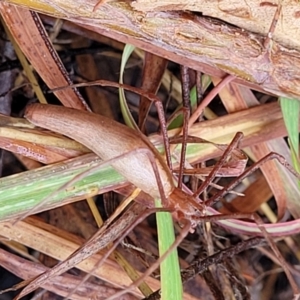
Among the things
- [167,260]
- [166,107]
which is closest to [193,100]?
[166,107]

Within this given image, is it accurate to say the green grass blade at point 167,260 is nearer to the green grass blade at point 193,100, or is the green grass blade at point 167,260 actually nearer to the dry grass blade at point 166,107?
the dry grass blade at point 166,107

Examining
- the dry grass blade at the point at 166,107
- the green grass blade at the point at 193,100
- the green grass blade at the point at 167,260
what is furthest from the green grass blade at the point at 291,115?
the green grass blade at the point at 167,260

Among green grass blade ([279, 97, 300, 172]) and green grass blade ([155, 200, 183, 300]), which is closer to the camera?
green grass blade ([155, 200, 183, 300])

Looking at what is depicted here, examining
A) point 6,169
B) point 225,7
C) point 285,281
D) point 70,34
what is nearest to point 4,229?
point 6,169

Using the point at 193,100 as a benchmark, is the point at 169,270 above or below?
below

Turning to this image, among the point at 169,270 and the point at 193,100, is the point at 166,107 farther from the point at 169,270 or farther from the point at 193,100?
the point at 169,270

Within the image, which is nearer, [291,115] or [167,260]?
[167,260]

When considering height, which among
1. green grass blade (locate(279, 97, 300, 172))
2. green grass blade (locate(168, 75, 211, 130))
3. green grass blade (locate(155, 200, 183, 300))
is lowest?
green grass blade (locate(155, 200, 183, 300))

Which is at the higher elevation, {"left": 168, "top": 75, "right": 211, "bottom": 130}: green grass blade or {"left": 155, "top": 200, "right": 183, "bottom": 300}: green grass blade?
{"left": 168, "top": 75, "right": 211, "bottom": 130}: green grass blade

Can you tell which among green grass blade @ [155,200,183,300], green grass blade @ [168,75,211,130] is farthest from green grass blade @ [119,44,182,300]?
green grass blade @ [168,75,211,130]

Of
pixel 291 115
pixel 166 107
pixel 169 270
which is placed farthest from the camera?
pixel 166 107

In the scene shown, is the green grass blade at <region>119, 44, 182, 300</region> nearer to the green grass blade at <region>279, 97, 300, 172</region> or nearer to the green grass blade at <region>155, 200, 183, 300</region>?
the green grass blade at <region>155, 200, 183, 300</region>
